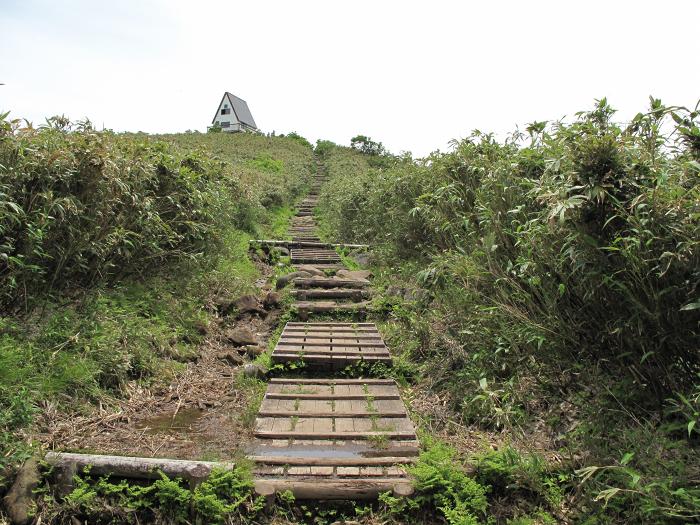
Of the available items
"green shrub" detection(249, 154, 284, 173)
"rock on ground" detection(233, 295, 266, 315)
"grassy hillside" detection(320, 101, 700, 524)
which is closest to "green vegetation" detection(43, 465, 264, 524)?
"grassy hillside" detection(320, 101, 700, 524)

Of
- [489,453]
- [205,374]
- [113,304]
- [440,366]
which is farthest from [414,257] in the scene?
[489,453]

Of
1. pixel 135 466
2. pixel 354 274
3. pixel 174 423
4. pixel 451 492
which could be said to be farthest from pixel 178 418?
pixel 354 274

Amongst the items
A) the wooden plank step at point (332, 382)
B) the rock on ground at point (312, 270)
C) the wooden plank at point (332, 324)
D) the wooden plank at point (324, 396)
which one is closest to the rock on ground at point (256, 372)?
the wooden plank step at point (332, 382)

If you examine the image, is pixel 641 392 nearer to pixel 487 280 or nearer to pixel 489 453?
pixel 489 453

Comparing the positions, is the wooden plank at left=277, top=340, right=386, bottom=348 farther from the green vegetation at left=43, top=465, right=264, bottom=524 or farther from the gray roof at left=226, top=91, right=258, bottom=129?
the gray roof at left=226, top=91, right=258, bottom=129

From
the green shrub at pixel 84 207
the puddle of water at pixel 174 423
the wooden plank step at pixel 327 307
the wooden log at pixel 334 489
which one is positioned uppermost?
the green shrub at pixel 84 207

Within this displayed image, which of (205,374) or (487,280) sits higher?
(487,280)

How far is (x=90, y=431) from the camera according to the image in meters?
3.57

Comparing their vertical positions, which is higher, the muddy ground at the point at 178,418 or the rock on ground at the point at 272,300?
the rock on ground at the point at 272,300

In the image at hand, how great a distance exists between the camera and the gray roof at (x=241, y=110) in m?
60.9

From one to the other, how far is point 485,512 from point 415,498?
389 mm

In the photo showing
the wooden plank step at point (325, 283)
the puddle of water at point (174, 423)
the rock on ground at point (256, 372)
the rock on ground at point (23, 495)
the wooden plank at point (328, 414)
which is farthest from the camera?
the wooden plank step at point (325, 283)

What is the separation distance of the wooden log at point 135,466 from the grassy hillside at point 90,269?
26 centimetres

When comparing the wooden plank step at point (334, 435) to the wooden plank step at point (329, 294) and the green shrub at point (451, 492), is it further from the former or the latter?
the wooden plank step at point (329, 294)
